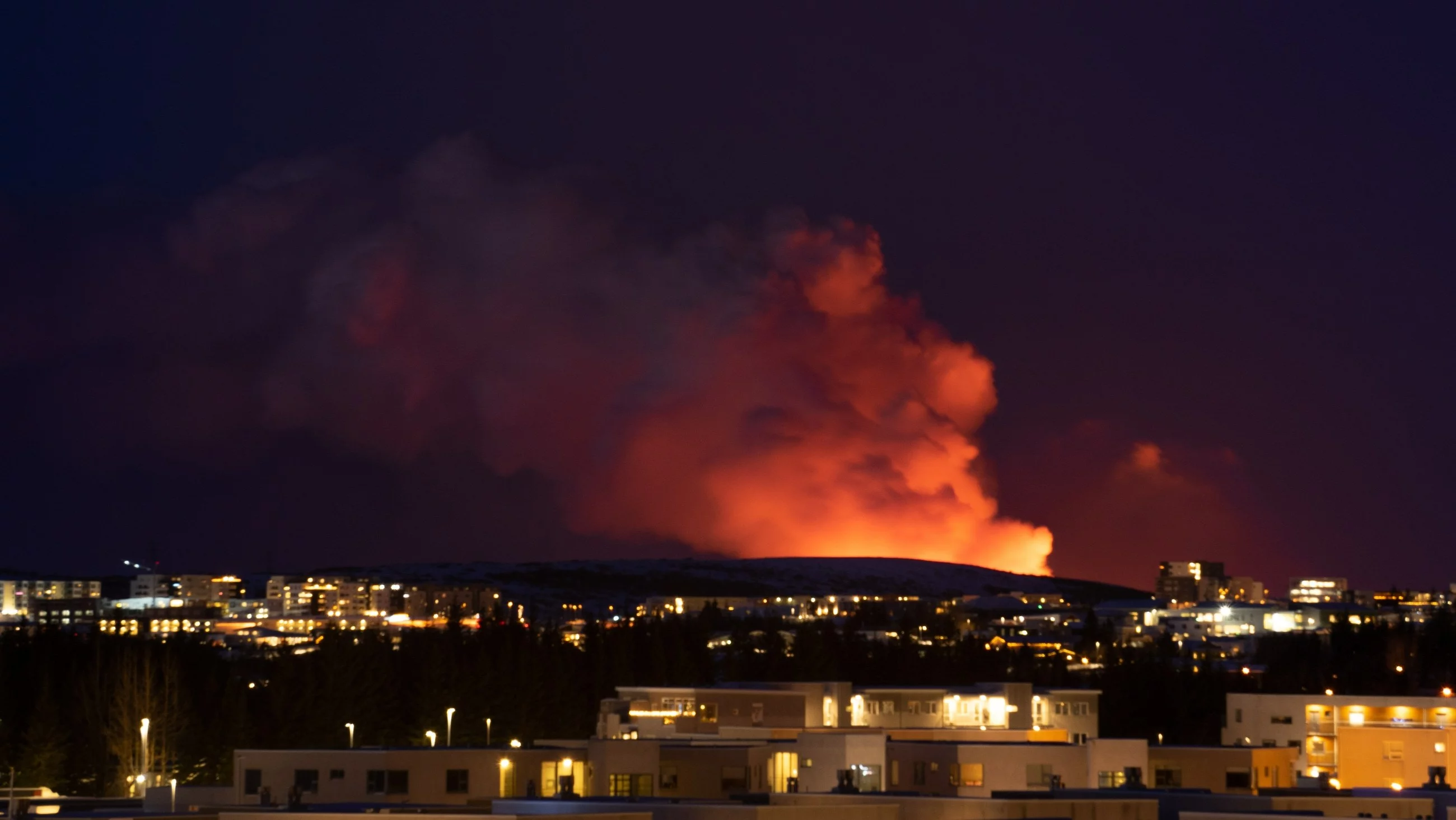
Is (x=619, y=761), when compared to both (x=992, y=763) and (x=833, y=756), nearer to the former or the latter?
(x=833, y=756)

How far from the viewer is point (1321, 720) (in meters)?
83.9

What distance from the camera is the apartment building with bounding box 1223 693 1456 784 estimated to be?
77.4 meters

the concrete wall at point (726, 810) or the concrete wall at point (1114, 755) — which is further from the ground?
the concrete wall at point (1114, 755)

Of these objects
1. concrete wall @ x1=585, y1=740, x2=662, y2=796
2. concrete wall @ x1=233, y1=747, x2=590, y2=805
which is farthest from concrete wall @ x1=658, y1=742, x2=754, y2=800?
concrete wall @ x1=233, y1=747, x2=590, y2=805

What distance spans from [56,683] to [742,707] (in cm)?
3304

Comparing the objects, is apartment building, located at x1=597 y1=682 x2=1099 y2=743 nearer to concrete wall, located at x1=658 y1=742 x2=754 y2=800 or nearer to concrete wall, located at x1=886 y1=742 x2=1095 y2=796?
concrete wall, located at x1=658 y1=742 x2=754 y2=800

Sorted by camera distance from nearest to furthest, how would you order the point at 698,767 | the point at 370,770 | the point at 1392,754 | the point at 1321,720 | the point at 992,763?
the point at 370,770, the point at 992,763, the point at 698,767, the point at 1392,754, the point at 1321,720

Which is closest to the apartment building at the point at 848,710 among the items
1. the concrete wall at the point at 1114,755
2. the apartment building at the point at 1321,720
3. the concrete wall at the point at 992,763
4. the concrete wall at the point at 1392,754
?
the apartment building at the point at 1321,720

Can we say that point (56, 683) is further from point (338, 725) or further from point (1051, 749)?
point (1051, 749)

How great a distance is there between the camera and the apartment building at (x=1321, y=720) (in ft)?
254

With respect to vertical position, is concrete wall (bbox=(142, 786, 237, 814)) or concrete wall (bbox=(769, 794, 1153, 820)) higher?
concrete wall (bbox=(769, 794, 1153, 820))

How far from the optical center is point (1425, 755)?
231 ft

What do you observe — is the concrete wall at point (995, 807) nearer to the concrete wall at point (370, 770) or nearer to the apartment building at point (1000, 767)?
the apartment building at point (1000, 767)

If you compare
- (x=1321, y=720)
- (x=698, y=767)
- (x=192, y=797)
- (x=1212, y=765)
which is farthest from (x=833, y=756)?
(x=1321, y=720)
